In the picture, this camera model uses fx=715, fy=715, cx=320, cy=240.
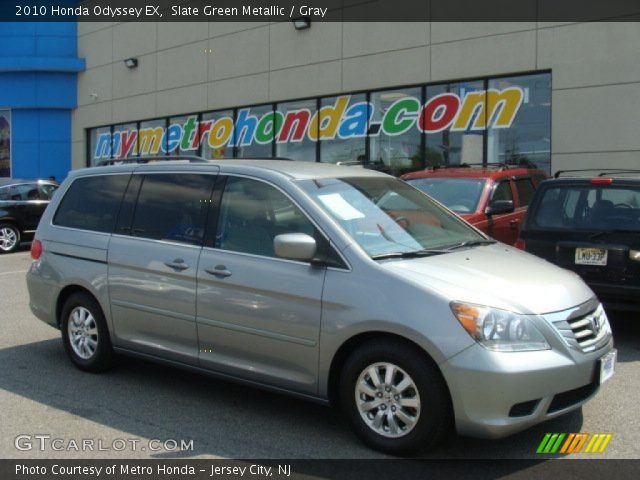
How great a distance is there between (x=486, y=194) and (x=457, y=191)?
399 millimetres

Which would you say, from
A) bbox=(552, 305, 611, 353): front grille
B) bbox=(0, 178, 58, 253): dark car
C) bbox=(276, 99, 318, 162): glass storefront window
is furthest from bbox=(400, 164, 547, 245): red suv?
bbox=(0, 178, 58, 253): dark car

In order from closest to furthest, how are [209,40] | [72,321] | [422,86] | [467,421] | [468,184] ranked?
[467,421] < [72,321] < [468,184] < [422,86] < [209,40]

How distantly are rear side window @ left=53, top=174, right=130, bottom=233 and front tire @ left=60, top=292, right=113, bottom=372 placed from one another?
62 cm

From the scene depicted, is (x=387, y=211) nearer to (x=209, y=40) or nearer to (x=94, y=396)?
(x=94, y=396)

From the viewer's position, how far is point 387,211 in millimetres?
4984

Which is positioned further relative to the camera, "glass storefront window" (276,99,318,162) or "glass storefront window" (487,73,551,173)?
"glass storefront window" (276,99,318,162)

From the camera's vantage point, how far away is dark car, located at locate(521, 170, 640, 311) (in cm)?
662

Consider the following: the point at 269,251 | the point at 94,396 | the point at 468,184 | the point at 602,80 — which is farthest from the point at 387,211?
the point at 602,80

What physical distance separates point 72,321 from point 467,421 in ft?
12.1

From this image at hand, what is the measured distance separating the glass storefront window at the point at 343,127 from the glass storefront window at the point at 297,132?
0.79 feet

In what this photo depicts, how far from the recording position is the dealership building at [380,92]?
1301cm

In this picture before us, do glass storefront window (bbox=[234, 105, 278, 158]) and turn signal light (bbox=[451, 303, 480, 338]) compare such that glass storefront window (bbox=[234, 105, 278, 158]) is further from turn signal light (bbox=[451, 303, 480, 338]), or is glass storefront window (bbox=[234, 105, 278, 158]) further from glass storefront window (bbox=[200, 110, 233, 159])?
turn signal light (bbox=[451, 303, 480, 338])

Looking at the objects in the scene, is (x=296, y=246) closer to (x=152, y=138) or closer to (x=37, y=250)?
(x=37, y=250)

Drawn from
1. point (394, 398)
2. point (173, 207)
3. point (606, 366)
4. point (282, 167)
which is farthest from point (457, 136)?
point (394, 398)
